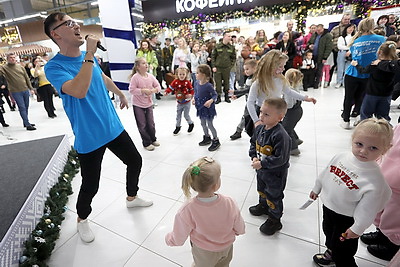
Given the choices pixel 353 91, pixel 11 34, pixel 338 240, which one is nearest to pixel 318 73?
pixel 353 91

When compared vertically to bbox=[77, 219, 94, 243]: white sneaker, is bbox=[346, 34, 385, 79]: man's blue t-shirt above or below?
above

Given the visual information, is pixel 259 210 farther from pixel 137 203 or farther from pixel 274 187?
pixel 137 203

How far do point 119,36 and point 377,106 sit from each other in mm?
3644

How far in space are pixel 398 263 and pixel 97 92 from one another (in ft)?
6.10

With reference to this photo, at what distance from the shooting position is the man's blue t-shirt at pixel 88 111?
1.37m

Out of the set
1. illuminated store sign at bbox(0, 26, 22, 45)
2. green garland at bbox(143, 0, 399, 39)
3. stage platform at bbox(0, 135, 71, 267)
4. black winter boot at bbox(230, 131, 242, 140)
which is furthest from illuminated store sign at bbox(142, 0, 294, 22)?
illuminated store sign at bbox(0, 26, 22, 45)

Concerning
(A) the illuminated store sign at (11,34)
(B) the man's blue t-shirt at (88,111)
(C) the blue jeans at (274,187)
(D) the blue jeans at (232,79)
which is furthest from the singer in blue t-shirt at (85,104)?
(A) the illuminated store sign at (11,34)

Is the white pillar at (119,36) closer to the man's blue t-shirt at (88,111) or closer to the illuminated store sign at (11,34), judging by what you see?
the man's blue t-shirt at (88,111)

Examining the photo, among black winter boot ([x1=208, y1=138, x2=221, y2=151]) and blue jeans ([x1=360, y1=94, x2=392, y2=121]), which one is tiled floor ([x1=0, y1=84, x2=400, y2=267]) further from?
blue jeans ([x1=360, y1=94, x2=392, y2=121])

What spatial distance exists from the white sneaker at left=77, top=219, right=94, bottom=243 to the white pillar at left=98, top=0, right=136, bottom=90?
2493mm

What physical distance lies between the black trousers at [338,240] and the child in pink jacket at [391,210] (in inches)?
9.2

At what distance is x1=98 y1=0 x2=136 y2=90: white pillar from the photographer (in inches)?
129

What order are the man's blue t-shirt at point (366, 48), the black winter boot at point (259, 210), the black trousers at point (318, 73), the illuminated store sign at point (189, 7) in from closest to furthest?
the black winter boot at point (259, 210) < the man's blue t-shirt at point (366, 48) < the black trousers at point (318, 73) < the illuminated store sign at point (189, 7)

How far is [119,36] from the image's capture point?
136 inches
